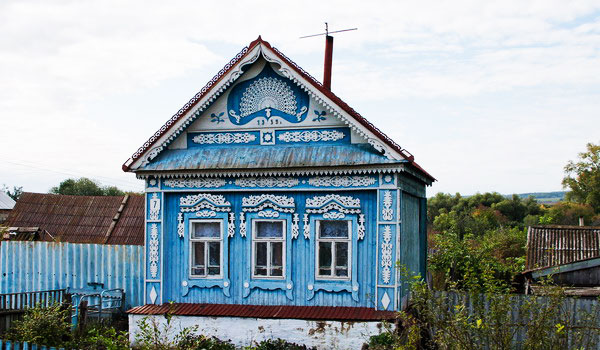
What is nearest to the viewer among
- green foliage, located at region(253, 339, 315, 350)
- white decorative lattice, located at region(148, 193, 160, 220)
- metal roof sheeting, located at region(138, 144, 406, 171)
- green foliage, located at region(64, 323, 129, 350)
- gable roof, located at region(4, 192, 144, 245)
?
green foliage, located at region(64, 323, 129, 350)

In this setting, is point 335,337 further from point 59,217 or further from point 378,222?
point 59,217

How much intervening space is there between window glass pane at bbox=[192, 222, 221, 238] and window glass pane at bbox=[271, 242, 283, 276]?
1217mm

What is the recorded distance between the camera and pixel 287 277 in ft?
44.1

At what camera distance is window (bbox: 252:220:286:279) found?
13641 mm

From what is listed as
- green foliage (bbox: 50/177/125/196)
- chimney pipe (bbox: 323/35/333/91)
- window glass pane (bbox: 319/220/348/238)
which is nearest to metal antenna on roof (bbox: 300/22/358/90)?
chimney pipe (bbox: 323/35/333/91)

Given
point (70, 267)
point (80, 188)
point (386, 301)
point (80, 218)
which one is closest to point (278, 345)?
point (386, 301)

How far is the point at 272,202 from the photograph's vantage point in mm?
13578

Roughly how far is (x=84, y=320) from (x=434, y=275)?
10310 millimetres

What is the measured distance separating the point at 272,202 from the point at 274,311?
2.15 m

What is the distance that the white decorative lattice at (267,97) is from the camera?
44.8ft

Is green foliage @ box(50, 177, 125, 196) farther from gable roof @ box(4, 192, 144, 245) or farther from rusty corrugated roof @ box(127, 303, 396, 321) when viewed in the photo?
rusty corrugated roof @ box(127, 303, 396, 321)

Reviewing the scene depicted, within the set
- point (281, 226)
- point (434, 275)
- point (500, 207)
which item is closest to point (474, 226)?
point (500, 207)

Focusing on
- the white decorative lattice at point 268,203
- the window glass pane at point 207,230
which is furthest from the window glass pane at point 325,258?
the window glass pane at point 207,230

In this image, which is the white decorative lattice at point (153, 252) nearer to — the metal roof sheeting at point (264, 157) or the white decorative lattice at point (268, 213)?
the metal roof sheeting at point (264, 157)
